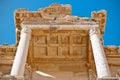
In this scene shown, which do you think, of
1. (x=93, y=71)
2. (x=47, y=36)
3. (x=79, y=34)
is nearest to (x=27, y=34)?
(x=47, y=36)

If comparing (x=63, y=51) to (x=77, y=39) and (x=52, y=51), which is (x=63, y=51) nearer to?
(x=52, y=51)

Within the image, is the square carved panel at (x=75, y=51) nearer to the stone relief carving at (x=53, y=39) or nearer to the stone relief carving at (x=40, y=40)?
the stone relief carving at (x=53, y=39)

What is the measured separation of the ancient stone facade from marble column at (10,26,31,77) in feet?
0.24

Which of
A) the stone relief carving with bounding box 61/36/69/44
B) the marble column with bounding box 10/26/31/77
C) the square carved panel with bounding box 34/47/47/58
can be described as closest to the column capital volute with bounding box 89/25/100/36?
the stone relief carving with bounding box 61/36/69/44

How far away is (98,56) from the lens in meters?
15.6

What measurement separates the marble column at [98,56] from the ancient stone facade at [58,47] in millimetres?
115

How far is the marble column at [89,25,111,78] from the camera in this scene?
1431cm

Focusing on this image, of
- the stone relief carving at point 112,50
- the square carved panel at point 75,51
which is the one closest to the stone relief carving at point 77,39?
the square carved panel at point 75,51

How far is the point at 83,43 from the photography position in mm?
19578

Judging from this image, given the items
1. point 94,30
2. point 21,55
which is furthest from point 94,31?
point 21,55

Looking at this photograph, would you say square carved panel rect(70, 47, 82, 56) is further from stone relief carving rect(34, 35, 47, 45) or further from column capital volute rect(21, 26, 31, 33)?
column capital volute rect(21, 26, 31, 33)

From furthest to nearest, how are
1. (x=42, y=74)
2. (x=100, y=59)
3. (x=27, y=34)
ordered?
(x=42, y=74) < (x=27, y=34) < (x=100, y=59)

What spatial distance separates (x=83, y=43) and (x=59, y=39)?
155 centimetres

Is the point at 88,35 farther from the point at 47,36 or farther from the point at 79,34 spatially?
the point at 47,36
